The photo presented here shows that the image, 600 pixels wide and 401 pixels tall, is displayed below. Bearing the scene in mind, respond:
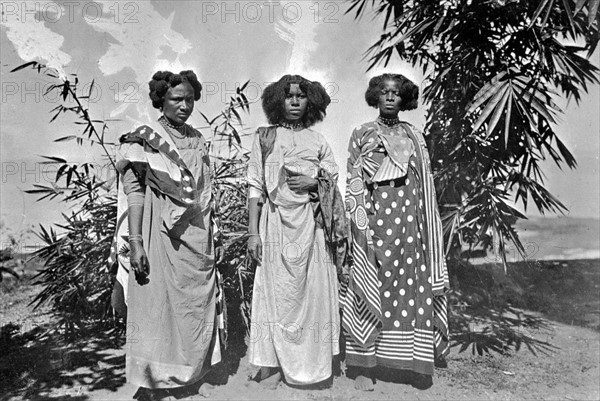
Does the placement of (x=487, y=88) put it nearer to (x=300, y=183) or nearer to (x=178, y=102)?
(x=300, y=183)

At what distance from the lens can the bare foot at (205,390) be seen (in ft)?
10.3

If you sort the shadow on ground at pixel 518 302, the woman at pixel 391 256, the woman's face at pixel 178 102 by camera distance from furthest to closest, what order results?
the shadow on ground at pixel 518 302 < the woman at pixel 391 256 < the woman's face at pixel 178 102

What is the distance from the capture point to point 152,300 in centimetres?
300

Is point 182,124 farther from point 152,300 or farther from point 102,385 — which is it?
point 102,385

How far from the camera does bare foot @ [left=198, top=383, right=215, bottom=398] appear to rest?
10.3 feet

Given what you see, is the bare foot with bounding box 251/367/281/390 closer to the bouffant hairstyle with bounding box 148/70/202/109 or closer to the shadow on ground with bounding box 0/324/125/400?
the shadow on ground with bounding box 0/324/125/400

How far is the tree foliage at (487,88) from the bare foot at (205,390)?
2437 mm

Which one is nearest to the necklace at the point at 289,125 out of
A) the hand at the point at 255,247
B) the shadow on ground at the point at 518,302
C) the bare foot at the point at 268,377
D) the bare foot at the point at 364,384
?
the hand at the point at 255,247

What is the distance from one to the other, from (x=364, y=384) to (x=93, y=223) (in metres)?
2.68

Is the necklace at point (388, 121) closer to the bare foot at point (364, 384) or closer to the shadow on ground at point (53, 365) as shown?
the bare foot at point (364, 384)

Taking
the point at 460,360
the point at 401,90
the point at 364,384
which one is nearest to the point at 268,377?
the point at 364,384

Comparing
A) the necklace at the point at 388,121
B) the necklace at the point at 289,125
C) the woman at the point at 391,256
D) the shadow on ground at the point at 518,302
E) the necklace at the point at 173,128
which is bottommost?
the shadow on ground at the point at 518,302

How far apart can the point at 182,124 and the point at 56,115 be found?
1485mm

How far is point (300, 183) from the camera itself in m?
3.26
